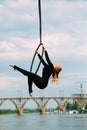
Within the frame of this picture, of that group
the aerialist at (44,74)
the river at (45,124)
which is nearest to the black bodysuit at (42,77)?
the aerialist at (44,74)

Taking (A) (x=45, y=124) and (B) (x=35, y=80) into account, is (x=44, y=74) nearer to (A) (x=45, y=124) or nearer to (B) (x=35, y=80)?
(B) (x=35, y=80)

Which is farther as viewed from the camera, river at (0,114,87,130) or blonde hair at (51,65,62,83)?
river at (0,114,87,130)

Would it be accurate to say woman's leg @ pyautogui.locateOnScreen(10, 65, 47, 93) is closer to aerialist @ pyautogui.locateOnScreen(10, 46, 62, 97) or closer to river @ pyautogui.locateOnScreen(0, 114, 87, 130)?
aerialist @ pyautogui.locateOnScreen(10, 46, 62, 97)

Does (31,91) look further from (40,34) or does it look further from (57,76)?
(40,34)

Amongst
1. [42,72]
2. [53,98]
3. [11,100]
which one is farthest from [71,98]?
[42,72]

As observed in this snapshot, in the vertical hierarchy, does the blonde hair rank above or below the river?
below

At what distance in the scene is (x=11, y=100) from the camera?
183m

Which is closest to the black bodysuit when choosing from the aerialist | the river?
the aerialist

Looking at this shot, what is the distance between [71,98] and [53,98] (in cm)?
1258

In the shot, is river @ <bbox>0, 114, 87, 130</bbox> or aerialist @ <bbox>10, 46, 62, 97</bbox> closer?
aerialist @ <bbox>10, 46, 62, 97</bbox>

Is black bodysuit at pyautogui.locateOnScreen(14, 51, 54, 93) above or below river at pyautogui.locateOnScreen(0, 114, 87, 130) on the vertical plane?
below

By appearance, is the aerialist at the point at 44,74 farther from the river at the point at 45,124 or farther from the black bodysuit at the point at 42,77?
the river at the point at 45,124

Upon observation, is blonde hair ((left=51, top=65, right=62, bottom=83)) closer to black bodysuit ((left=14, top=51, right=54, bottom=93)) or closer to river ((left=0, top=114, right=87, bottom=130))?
black bodysuit ((left=14, top=51, right=54, bottom=93))

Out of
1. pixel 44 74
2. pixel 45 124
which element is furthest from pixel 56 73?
pixel 45 124
